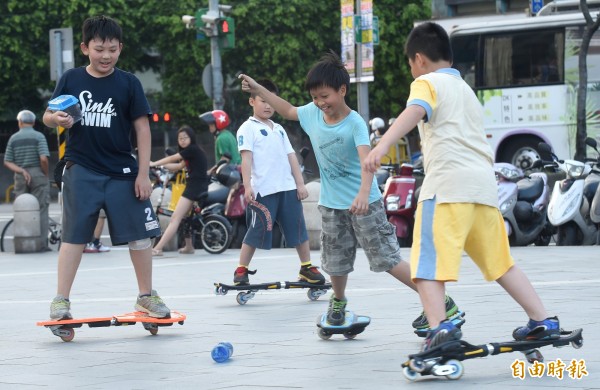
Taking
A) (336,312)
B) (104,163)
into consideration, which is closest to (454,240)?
(336,312)

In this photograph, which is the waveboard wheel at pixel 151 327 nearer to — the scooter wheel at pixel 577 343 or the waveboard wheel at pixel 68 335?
the waveboard wheel at pixel 68 335

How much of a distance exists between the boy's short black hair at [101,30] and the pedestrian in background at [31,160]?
9.32 meters

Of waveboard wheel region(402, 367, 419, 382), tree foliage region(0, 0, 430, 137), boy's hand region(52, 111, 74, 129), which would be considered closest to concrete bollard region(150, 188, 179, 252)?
boy's hand region(52, 111, 74, 129)

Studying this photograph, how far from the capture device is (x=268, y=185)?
9977mm

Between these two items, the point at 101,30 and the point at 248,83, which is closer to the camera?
the point at 248,83

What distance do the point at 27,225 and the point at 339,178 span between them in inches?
401

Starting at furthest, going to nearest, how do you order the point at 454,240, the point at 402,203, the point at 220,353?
the point at 402,203 < the point at 220,353 < the point at 454,240

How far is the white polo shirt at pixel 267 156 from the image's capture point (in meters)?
9.99

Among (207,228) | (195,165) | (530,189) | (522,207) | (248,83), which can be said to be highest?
(248,83)

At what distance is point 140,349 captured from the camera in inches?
280

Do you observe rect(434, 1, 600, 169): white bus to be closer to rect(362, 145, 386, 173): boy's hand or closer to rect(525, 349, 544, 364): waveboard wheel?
rect(525, 349, 544, 364): waveboard wheel

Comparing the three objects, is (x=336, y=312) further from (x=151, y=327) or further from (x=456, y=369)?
(x=456, y=369)

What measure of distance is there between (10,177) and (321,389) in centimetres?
3719

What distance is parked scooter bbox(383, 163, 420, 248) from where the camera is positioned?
595 inches
